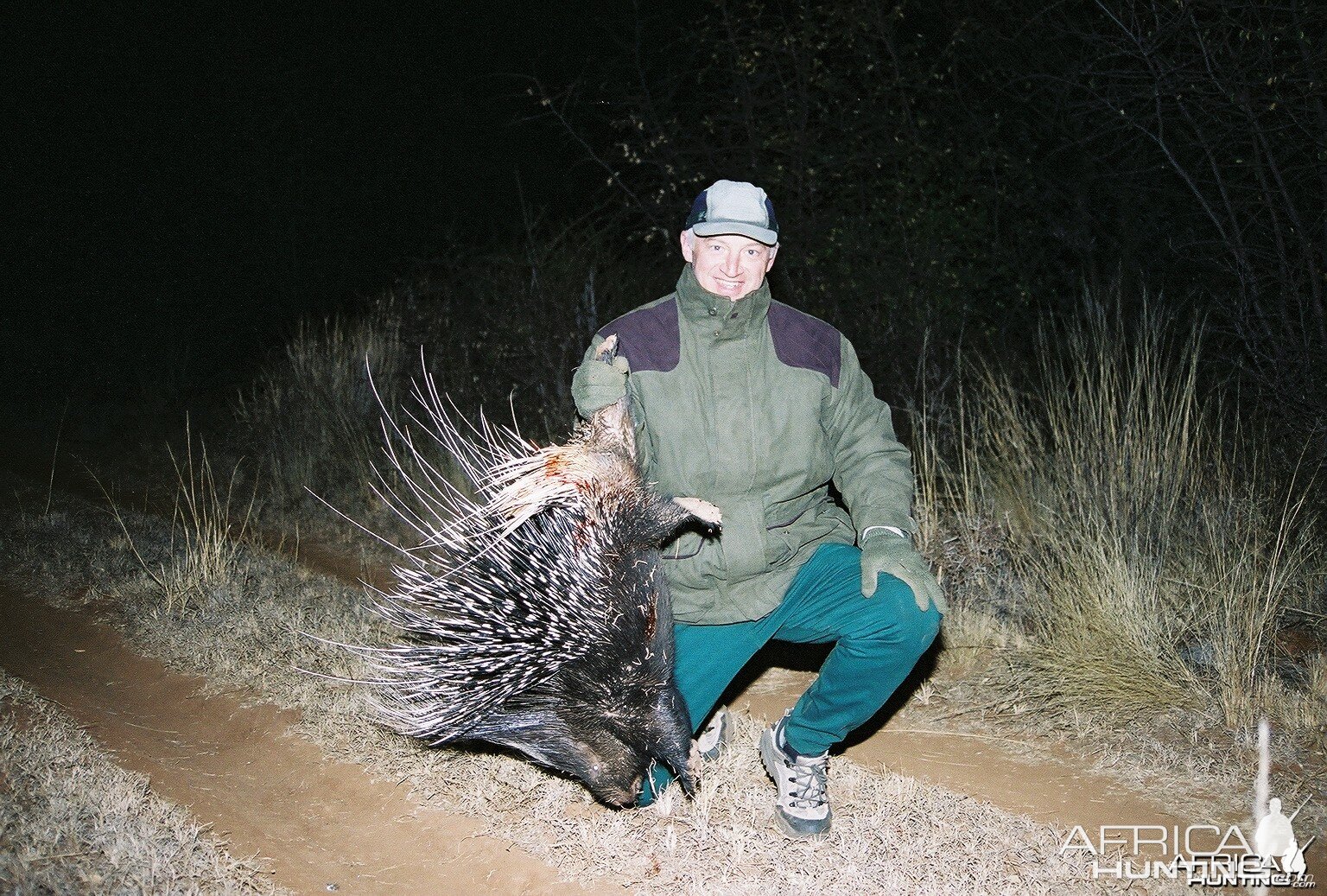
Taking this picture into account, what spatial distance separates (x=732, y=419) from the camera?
292 cm

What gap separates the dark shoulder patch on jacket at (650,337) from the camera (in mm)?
2914

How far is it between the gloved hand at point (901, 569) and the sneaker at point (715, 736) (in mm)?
902

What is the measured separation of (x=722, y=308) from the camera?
291 centimetres

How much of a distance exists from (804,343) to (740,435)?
0.33m

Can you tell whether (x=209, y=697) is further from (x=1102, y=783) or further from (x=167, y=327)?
(x=167, y=327)

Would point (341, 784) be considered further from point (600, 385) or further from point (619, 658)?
point (600, 385)

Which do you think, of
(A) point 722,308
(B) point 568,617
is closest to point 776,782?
(B) point 568,617

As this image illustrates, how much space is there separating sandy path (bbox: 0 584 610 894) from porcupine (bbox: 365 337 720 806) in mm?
312

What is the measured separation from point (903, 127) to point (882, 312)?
47.2 inches

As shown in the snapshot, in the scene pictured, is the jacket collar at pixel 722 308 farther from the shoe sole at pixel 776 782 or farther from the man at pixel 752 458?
the shoe sole at pixel 776 782

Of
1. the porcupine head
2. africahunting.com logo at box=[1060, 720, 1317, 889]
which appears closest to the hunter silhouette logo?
africahunting.com logo at box=[1060, 720, 1317, 889]

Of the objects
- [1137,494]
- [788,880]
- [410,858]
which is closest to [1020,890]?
[788,880]

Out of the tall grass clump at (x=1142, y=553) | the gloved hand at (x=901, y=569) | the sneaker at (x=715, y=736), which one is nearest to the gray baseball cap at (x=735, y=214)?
the gloved hand at (x=901, y=569)

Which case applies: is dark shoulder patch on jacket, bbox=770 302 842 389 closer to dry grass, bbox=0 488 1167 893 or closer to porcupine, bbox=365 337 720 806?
porcupine, bbox=365 337 720 806
